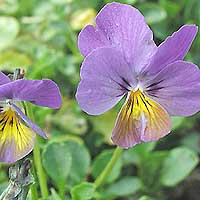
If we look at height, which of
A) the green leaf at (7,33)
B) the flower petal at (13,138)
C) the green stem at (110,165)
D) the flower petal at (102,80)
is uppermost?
the green leaf at (7,33)

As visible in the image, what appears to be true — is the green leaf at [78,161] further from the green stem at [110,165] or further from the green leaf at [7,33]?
the green leaf at [7,33]

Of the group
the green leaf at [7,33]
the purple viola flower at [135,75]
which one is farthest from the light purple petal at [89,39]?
the green leaf at [7,33]

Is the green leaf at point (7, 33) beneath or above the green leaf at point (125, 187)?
above

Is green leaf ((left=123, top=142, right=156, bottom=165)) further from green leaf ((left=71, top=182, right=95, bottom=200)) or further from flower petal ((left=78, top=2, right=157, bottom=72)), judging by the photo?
flower petal ((left=78, top=2, right=157, bottom=72))

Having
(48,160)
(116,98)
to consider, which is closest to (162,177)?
(48,160)

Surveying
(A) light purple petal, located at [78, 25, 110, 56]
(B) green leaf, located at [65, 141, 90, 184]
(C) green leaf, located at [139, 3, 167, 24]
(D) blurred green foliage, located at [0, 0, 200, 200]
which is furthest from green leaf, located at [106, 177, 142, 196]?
(A) light purple petal, located at [78, 25, 110, 56]

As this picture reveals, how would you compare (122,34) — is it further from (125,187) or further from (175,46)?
(125,187)

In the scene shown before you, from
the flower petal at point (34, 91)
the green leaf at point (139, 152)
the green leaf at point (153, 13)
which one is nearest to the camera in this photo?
the flower petal at point (34, 91)

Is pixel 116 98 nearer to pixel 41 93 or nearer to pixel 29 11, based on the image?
pixel 41 93
